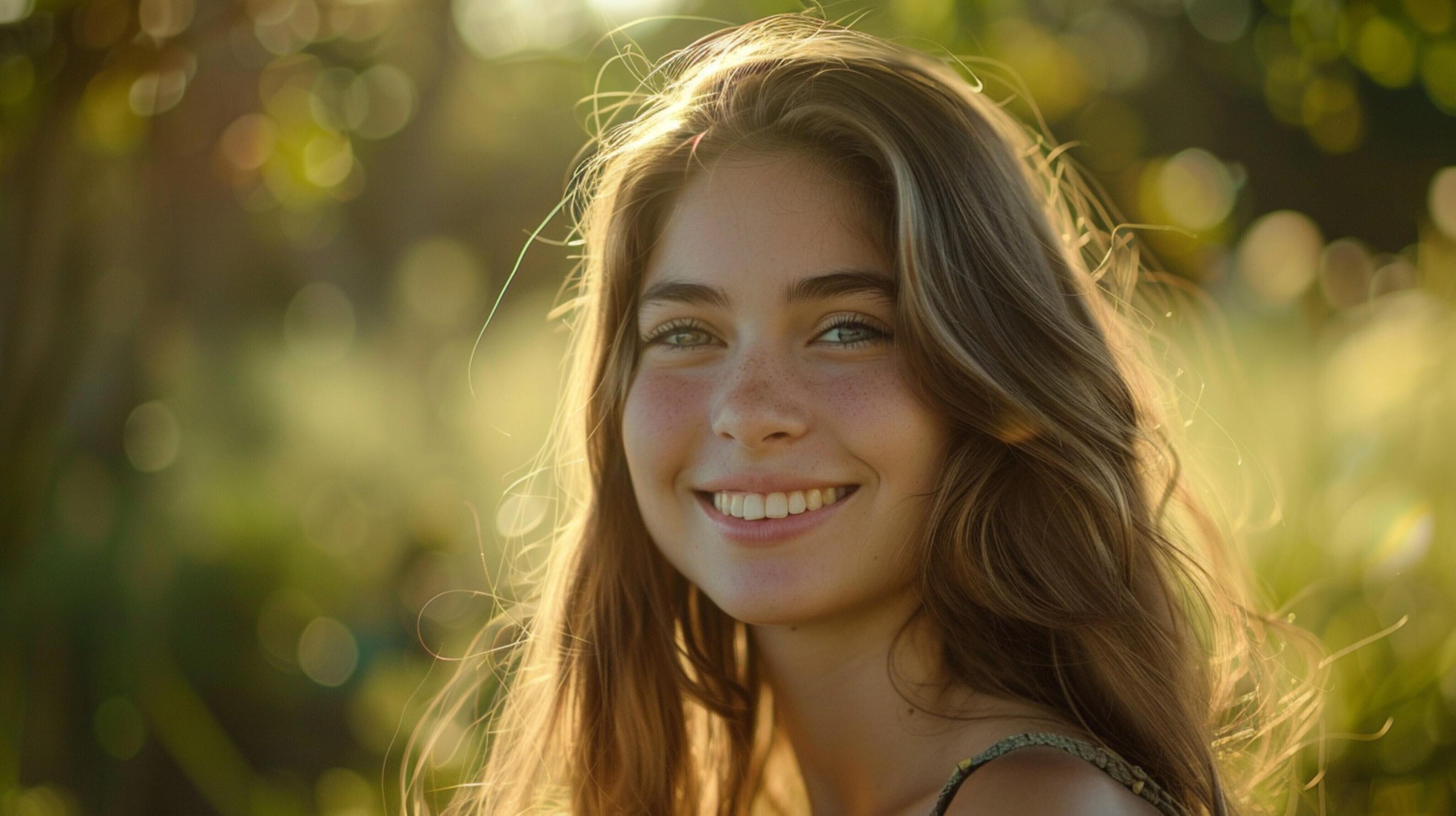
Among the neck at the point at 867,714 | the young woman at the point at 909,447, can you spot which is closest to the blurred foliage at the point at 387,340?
the young woman at the point at 909,447

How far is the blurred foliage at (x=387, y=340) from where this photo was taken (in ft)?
11.3

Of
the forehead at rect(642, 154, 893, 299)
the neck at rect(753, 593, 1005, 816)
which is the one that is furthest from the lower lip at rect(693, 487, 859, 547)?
the forehead at rect(642, 154, 893, 299)

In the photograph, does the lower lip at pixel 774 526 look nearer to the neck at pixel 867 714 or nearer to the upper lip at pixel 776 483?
the upper lip at pixel 776 483

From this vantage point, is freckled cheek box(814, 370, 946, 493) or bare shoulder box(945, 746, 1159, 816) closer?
bare shoulder box(945, 746, 1159, 816)

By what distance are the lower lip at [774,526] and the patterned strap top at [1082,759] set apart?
0.43 metres

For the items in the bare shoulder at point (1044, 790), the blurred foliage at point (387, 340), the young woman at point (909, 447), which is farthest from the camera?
the blurred foliage at point (387, 340)

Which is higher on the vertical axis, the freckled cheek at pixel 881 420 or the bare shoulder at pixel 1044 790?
the freckled cheek at pixel 881 420

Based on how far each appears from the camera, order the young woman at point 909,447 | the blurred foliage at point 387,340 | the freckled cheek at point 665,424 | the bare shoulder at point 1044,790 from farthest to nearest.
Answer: the blurred foliage at point 387,340
the freckled cheek at point 665,424
the young woman at point 909,447
the bare shoulder at point 1044,790

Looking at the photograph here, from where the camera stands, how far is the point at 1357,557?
3314 mm

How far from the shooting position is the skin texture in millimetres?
1944

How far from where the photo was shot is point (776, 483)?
196 centimetres

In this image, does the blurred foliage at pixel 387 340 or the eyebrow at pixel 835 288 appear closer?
the eyebrow at pixel 835 288

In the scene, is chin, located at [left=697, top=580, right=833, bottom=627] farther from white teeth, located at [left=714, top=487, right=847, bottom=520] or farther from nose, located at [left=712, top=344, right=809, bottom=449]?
nose, located at [left=712, top=344, right=809, bottom=449]

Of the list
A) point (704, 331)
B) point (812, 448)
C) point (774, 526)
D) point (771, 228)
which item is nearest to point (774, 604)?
point (774, 526)
